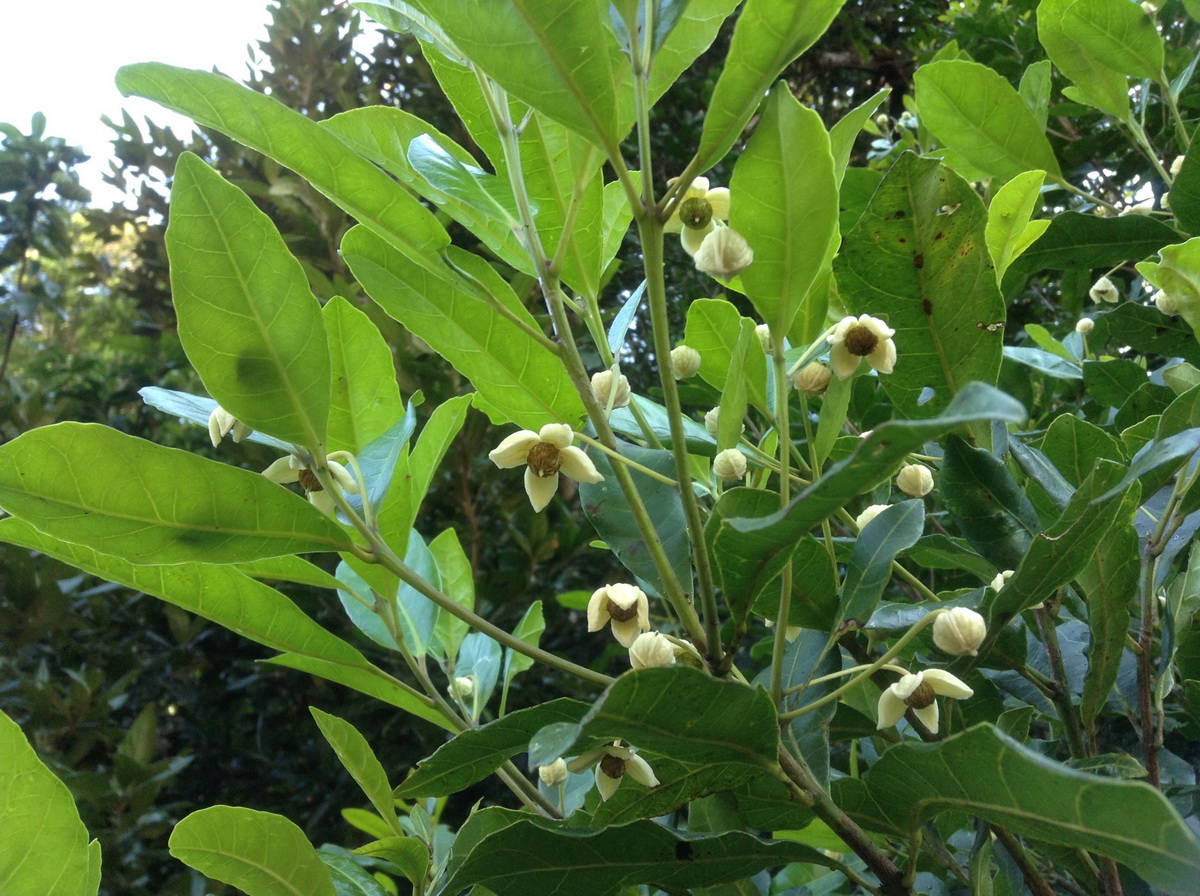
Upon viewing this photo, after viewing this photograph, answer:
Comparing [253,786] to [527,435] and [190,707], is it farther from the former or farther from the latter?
[527,435]

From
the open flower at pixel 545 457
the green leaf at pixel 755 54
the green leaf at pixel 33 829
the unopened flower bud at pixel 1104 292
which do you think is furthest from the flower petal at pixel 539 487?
the unopened flower bud at pixel 1104 292

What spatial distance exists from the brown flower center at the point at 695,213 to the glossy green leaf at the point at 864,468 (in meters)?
0.22

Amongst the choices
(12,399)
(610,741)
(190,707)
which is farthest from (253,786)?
(610,741)

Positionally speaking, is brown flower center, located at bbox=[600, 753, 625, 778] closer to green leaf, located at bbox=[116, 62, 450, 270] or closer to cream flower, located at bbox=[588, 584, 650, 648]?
cream flower, located at bbox=[588, 584, 650, 648]

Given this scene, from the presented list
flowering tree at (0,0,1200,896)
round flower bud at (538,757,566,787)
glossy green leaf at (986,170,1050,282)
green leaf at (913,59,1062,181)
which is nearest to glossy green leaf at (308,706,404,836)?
flowering tree at (0,0,1200,896)

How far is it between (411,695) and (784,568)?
35 centimetres

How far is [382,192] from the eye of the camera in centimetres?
50

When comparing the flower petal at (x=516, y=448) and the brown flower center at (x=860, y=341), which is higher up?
the brown flower center at (x=860, y=341)

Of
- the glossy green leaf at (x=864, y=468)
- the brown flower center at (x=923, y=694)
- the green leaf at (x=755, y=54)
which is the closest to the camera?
the glossy green leaf at (x=864, y=468)

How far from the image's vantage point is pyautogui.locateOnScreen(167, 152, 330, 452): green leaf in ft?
1.42

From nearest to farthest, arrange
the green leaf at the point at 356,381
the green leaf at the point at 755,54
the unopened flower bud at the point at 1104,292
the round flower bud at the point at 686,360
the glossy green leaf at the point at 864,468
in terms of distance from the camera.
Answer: the glossy green leaf at the point at 864,468, the green leaf at the point at 755,54, the green leaf at the point at 356,381, the round flower bud at the point at 686,360, the unopened flower bud at the point at 1104,292

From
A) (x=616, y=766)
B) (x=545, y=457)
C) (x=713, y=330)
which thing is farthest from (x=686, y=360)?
(x=616, y=766)

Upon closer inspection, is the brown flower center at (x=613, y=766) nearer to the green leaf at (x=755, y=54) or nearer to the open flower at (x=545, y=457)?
the open flower at (x=545, y=457)

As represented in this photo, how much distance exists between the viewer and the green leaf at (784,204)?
0.44 meters
